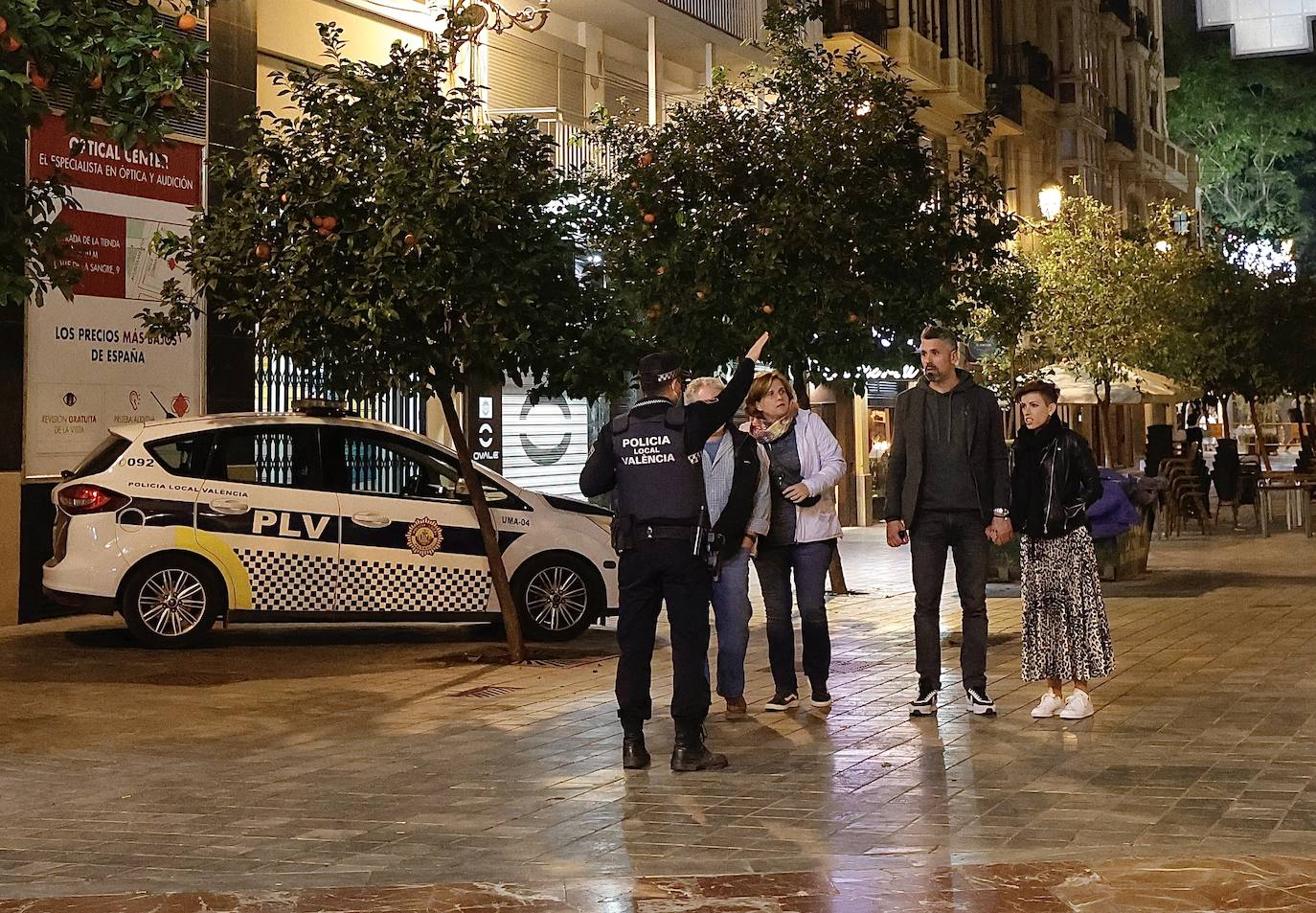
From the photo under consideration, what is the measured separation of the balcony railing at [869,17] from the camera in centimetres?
3272

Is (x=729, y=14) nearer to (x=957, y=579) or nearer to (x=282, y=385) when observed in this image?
(x=282, y=385)

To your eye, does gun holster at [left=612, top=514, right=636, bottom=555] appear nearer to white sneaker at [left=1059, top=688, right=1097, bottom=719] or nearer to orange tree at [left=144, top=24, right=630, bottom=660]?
white sneaker at [left=1059, top=688, right=1097, bottom=719]

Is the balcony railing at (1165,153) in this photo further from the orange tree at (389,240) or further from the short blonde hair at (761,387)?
the short blonde hair at (761,387)

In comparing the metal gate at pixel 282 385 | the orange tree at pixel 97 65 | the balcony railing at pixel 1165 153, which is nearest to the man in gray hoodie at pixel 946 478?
the orange tree at pixel 97 65

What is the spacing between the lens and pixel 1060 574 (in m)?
9.66

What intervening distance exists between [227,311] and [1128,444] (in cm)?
4138

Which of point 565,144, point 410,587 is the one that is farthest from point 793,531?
point 565,144

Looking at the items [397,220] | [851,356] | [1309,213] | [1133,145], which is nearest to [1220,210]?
[1309,213]

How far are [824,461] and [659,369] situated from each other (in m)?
1.98

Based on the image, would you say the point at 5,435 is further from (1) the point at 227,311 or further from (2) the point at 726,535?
(2) the point at 726,535

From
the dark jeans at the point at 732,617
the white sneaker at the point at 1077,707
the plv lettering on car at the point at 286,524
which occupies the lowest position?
the white sneaker at the point at 1077,707

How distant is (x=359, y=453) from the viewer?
45.4 ft

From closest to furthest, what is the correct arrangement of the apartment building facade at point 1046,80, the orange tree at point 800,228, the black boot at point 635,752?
the black boot at point 635,752 < the orange tree at point 800,228 < the apartment building facade at point 1046,80

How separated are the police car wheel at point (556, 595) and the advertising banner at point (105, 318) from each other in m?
4.22
